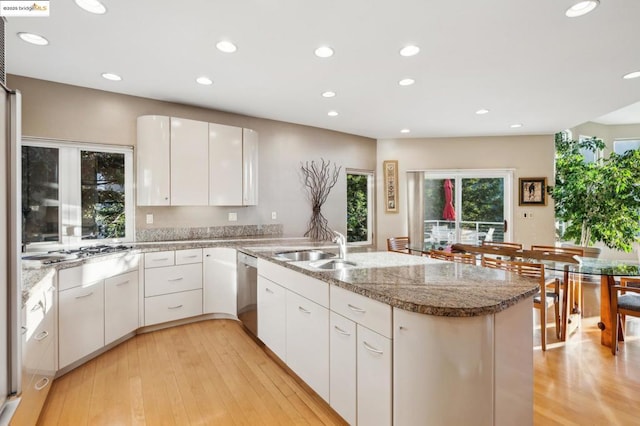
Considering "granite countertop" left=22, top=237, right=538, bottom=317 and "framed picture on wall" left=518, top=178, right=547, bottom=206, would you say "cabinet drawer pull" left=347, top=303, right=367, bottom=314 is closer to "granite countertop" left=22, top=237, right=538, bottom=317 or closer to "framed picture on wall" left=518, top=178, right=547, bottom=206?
"granite countertop" left=22, top=237, right=538, bottom=317

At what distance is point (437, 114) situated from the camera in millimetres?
4195

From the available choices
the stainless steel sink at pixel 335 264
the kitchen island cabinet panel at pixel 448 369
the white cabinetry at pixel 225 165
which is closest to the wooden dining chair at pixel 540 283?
the stainless steel sink at pixel 335 264

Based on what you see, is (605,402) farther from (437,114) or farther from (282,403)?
(437,114)

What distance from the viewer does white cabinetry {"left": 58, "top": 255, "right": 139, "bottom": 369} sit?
2385mm

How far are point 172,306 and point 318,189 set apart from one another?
2.69 meters

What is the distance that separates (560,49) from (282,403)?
3.32 meters

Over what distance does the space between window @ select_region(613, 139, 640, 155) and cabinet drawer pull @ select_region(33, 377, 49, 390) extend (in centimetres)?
905

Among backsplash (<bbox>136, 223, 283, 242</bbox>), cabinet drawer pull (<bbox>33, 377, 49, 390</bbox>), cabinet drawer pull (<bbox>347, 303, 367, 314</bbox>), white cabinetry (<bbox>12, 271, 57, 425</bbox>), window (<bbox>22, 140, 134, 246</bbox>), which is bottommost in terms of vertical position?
cabinet drawer pull (<bbox>33, 377, 49, 390</bbox>)

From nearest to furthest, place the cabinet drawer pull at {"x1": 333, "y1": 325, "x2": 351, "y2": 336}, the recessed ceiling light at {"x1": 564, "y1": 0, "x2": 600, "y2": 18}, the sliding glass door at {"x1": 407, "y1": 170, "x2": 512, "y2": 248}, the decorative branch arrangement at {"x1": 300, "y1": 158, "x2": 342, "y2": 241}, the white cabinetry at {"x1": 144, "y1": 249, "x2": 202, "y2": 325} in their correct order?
1. the cabinet drawer pull at {"x1": 333, "y1": 325, "x2": 351, "y2": 336}
2. the recessed ceiling light at {"x1": 564, "y1": 0, "x2": 600, "y2": 18}
3. the white cabinetry at {"x1": 144, "y1": 249, "x2": 202, "y2": 325}
4. the decorative branch arrangement at {"x1": 300, "y1": 158, "x2": 342, "y2": 241}
5. the sliding glass door at {"x1": 407, "y1": 170, "x2": 512, "y2": 248}

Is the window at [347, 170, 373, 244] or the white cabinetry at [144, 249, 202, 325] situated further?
the window at [347, 170, 373, 244]

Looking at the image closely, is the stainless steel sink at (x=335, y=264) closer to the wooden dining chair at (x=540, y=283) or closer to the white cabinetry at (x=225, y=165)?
the wooden dining chair at (x=540, y=283)

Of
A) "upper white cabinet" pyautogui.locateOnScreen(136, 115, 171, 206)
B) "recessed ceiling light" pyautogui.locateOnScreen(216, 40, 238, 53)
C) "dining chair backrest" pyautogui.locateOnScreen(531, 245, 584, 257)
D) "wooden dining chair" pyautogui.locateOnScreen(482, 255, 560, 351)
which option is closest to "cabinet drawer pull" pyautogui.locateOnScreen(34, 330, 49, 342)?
"upper white cabinet" pyautogui.locateOnScreen(136, 115, 171, 206)

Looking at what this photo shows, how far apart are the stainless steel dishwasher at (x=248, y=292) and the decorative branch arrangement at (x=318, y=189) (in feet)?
5.87

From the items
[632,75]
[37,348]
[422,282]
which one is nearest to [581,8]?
[632,75]
